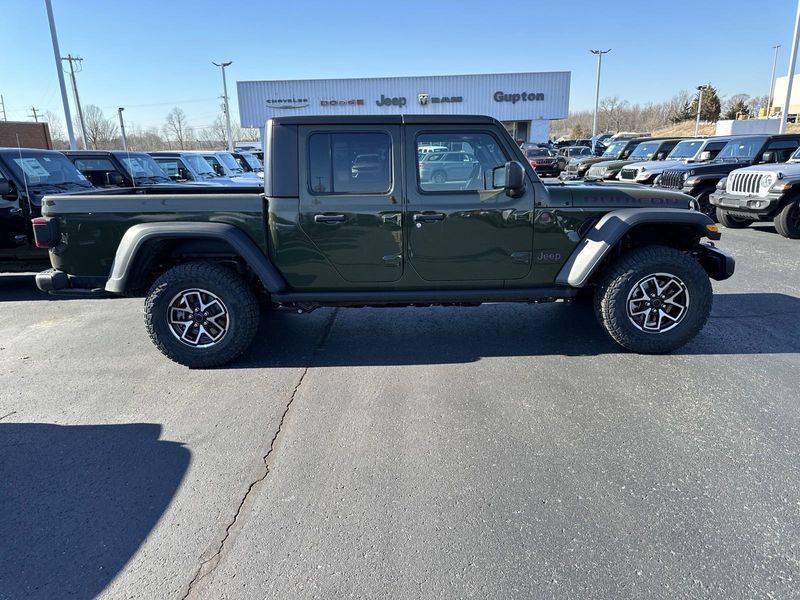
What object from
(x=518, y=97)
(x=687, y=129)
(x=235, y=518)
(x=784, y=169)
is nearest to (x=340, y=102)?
(x=518, y=97)

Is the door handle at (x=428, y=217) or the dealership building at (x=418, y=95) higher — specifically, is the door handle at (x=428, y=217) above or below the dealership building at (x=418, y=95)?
below

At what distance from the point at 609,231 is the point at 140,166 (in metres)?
9.56

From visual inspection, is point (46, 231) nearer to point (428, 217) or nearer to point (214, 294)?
point (214, 294)

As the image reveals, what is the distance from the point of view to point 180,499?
268 centimetres

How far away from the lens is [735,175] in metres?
9.90

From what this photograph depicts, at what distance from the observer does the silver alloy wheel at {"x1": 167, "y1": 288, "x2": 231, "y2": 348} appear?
4248 mm

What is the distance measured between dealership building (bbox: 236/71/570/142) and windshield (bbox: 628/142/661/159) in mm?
27268

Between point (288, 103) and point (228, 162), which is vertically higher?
point (288, 103)

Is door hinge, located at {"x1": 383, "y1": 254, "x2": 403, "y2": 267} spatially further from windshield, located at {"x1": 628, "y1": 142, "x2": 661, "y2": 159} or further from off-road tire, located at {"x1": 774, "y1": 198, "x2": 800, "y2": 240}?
windshield, located at {"x1": 628, "y1": 142, "x2": 661, "y2": 159}

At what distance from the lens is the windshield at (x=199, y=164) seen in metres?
12.6

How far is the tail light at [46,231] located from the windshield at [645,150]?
1726 centimetres

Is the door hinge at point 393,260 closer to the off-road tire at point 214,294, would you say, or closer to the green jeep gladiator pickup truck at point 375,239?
the green jeep gladiator pickup truck at point 375,239

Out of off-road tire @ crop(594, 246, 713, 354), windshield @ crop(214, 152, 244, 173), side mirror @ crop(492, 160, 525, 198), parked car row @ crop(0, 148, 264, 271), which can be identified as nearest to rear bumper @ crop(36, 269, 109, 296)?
parked car row @ crop(0, 148, 264, 271)

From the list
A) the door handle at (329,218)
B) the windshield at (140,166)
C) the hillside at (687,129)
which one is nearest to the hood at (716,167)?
the door handle at (329,218)
